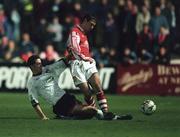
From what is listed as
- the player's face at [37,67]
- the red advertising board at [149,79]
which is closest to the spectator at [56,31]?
the red advertising board at [149,79]

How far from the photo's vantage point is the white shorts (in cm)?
1433

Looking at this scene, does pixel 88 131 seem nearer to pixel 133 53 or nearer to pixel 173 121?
pixel 173 121

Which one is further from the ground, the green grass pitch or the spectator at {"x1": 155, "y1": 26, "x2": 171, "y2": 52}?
the green grass pitch

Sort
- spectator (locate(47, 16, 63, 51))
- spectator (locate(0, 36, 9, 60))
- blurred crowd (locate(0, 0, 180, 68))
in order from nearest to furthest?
blurred crowd (locate(0, 0, 180, 68))
spectator (locate(0, 36, 9, 60))
spectator (locate(47, 16, 63, 51))

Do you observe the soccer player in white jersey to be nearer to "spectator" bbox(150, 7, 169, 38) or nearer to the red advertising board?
the red advertising board

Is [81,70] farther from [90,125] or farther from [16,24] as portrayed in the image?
[16,24]

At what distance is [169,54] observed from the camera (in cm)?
2381

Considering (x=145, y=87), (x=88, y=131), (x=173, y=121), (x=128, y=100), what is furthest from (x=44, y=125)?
(x=145, y=87)

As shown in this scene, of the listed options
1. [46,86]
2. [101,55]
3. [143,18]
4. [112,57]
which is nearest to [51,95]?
→ [46,86]

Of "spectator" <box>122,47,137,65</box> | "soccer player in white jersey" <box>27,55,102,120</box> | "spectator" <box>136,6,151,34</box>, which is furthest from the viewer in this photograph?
"spectator" <box>136,6,151,34</box>

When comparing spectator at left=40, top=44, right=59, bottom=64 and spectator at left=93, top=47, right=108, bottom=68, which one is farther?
spectator at left=40, top=44, right=59, bottom=64

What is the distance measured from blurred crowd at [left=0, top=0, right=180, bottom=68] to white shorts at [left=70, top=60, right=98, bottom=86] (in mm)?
9054

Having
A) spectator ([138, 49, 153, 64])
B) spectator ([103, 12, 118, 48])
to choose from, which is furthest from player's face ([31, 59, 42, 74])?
spectator ([103, 12, 118, 48])

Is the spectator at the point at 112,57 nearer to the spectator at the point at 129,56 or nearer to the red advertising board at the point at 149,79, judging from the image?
the spectator at the point at 129,56
